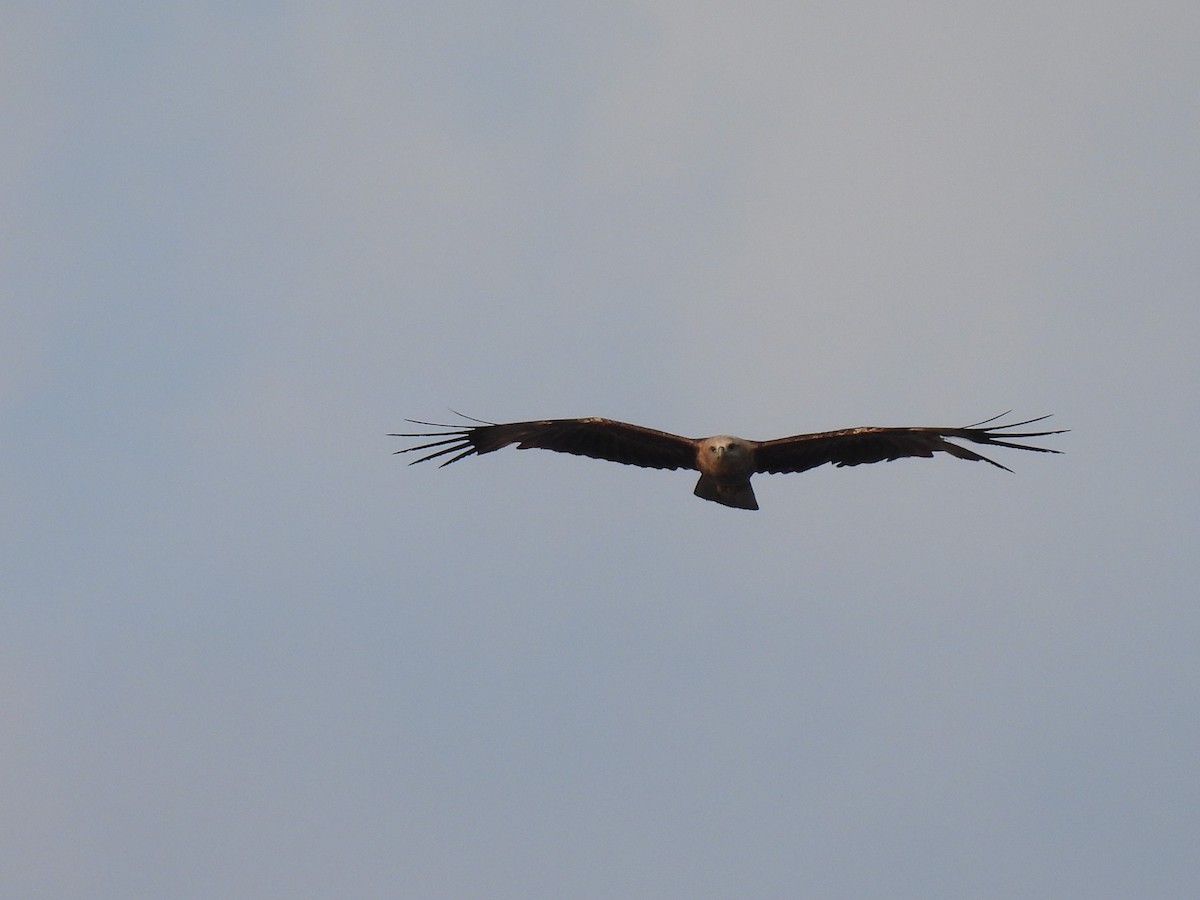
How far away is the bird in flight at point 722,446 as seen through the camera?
73.9ft

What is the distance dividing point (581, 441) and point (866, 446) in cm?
374

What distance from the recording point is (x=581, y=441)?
939 inches

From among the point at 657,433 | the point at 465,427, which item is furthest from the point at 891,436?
the point at 465,427

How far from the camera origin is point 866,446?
75.9 feet

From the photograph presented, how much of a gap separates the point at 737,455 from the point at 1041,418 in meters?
3.74

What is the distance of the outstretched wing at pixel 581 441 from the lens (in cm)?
2339

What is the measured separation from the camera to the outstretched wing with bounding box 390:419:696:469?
76.7 feet

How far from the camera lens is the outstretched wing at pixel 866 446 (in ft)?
74.3

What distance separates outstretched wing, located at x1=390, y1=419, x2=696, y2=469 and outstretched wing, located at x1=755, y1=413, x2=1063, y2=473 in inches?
44.7

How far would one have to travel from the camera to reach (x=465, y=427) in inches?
931

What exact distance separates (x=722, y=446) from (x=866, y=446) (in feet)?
6.75

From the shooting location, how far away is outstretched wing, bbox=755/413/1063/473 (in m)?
22.7

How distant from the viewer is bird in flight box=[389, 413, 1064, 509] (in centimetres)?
2253

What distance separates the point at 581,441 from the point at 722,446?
2.32m
